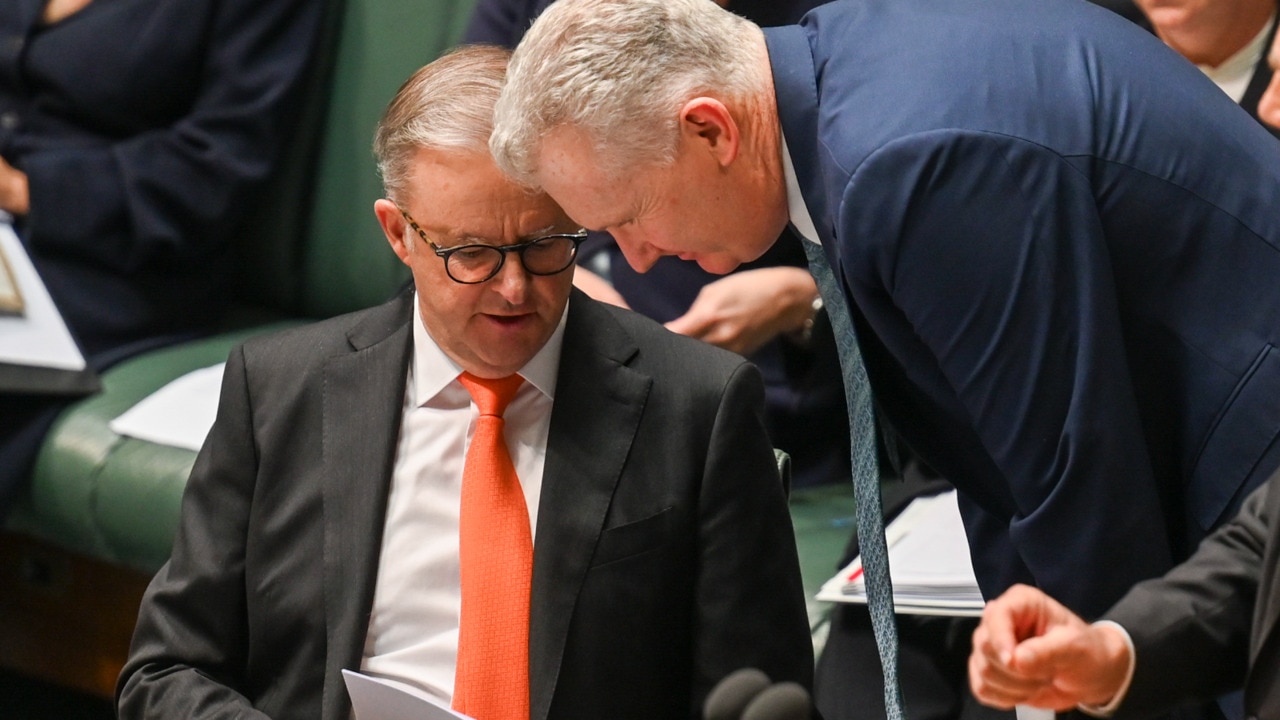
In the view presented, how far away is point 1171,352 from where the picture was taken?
1495 millimetres

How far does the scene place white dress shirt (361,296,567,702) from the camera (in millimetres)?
1715

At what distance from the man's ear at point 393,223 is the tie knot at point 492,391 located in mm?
157

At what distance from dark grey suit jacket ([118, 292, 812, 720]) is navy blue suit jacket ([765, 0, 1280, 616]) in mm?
282

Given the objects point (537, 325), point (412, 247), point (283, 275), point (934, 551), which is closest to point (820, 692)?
point (934, 551)

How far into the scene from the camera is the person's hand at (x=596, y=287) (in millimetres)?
2506

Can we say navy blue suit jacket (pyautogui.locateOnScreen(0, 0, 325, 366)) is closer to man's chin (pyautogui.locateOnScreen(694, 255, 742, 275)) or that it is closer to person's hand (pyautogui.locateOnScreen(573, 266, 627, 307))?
person's hand (pyautogui.locateOnScreen(573, 266, 627, 307))

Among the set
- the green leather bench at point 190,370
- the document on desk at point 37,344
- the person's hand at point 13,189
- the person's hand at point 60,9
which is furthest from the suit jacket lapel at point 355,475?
the person's hand at point 60,9

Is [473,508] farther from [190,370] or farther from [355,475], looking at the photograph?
[190,370]

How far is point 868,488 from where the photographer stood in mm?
1724

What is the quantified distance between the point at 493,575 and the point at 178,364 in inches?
65.3

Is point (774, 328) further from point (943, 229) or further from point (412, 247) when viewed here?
point (943, 229)

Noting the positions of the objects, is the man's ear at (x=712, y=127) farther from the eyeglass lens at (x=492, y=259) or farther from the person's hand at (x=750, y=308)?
the person's hand at (x=750, y=308)

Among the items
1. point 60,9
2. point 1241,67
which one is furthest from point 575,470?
point 60,9

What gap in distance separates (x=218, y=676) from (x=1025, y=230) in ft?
3.31
